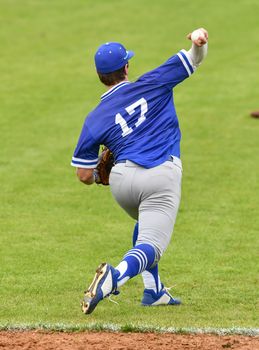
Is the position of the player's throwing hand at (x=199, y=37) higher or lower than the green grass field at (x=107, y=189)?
higher

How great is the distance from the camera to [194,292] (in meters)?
Answer: 8.47

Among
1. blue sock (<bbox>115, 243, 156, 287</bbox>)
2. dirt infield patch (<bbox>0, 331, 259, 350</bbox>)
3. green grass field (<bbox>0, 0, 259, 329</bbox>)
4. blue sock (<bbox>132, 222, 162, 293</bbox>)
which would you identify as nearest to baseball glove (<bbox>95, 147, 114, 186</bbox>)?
blue sock (<bbox>132, 222, 162, 293</bbox>)

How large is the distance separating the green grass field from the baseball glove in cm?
111

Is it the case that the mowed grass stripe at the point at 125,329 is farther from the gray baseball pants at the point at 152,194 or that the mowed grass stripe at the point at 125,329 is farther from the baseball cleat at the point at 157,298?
the baseball cleat at the point at 157,298

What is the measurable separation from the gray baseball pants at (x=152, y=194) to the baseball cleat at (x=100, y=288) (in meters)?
0.48

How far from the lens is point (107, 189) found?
13227mm

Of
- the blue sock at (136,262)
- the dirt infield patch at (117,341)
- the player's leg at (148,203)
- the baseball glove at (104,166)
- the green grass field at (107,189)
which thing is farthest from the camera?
the green grass field at (107,189)

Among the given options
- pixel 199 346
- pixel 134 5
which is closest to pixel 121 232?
pixel 199 346

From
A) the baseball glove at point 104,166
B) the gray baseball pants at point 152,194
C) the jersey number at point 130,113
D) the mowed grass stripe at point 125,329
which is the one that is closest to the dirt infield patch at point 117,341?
the mowed grass stripe at point 125,329

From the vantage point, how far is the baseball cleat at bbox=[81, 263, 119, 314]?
261 inches

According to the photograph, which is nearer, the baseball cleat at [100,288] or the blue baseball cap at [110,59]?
the baseball cleat at [100,288]

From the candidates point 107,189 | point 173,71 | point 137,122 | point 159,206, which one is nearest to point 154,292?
point 159,206

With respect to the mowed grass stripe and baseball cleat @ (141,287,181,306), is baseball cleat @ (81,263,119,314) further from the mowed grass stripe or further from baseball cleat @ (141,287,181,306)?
baseball cleat @ (141,287,181,306)

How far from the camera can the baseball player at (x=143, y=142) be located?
7125 mm
